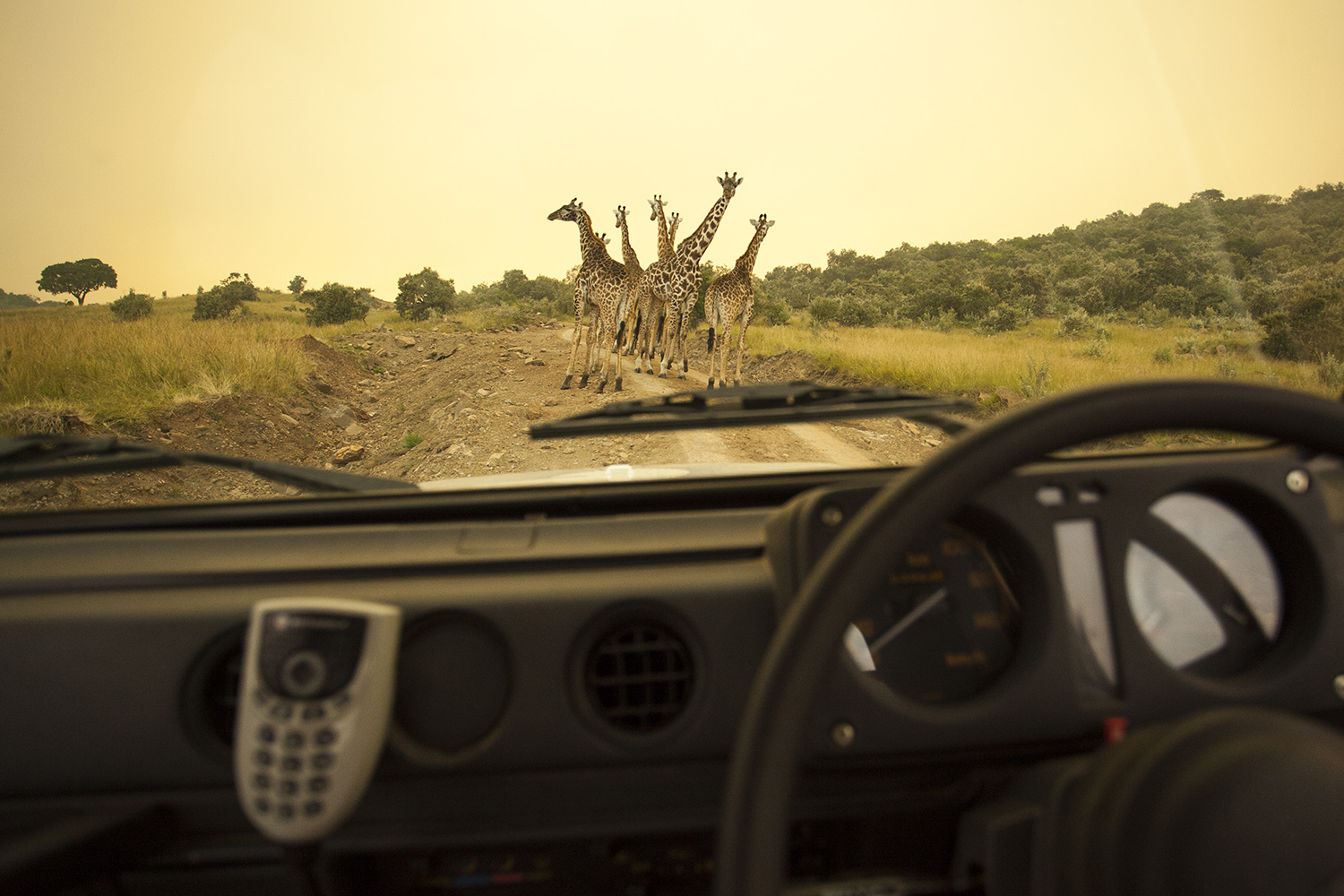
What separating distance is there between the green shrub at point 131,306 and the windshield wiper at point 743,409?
3.21 meters

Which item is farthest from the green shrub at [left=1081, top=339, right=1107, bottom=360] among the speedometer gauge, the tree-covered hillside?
the speedometer gauge

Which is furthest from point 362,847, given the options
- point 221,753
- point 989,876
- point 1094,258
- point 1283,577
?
point 1094,258

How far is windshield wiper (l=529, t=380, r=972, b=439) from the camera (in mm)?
1609

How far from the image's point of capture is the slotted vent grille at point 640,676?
1.47 m

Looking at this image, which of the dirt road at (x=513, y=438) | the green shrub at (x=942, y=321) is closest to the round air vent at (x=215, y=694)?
the dirt road at (x=513, y=438)

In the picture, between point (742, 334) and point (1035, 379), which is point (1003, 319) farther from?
point (742, 334)

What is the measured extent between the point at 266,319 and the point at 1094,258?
5.99 m

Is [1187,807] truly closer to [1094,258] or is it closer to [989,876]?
[989,876]

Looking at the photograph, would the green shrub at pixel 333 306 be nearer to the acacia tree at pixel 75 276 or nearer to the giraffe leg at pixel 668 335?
the acacia tree at pixel 75 276

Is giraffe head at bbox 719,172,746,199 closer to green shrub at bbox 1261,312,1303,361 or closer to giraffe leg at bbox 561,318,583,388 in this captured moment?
giraffe leg at bbox 561,318,583,388

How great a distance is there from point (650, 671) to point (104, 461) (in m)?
1.50

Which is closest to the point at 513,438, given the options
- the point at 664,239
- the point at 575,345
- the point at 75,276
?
the point at 75,276

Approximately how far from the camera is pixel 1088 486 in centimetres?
133

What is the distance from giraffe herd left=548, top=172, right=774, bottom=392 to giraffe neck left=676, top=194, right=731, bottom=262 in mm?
17
